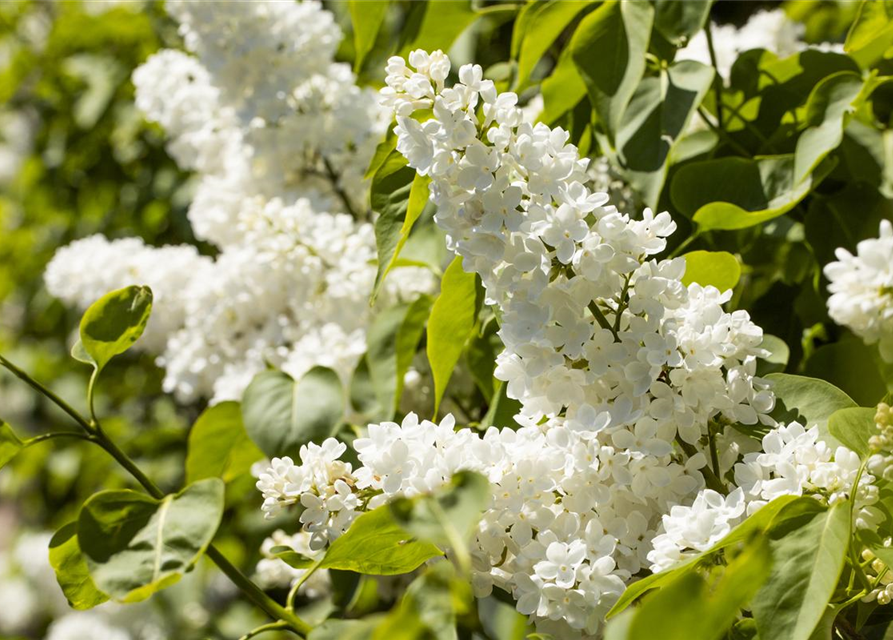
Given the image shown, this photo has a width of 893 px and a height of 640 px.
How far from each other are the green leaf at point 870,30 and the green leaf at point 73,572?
902 mm

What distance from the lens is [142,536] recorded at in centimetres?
75

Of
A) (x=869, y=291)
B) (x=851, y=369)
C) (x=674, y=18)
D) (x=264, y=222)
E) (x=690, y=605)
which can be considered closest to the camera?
(x=690, y=605)

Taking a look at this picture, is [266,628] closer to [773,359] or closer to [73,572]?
[73,572]

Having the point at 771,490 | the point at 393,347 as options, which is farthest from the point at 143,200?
the point at 771,490

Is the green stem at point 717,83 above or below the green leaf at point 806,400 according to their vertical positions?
above

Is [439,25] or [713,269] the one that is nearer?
[713,269]

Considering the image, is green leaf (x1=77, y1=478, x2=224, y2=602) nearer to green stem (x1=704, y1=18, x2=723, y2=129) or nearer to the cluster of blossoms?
the cluster of blossoms

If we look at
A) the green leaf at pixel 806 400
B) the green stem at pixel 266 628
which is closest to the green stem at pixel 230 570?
the green stem at pixel 266 628

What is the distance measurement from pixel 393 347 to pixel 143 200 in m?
1.64

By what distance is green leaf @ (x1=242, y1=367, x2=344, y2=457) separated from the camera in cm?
106

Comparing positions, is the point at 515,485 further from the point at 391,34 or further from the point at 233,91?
the point at 391,34

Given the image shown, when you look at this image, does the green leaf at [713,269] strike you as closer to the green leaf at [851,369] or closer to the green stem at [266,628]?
the green leaf at [851,369]

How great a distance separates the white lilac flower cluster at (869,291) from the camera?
54 cm

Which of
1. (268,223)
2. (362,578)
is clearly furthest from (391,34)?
(362,578)
